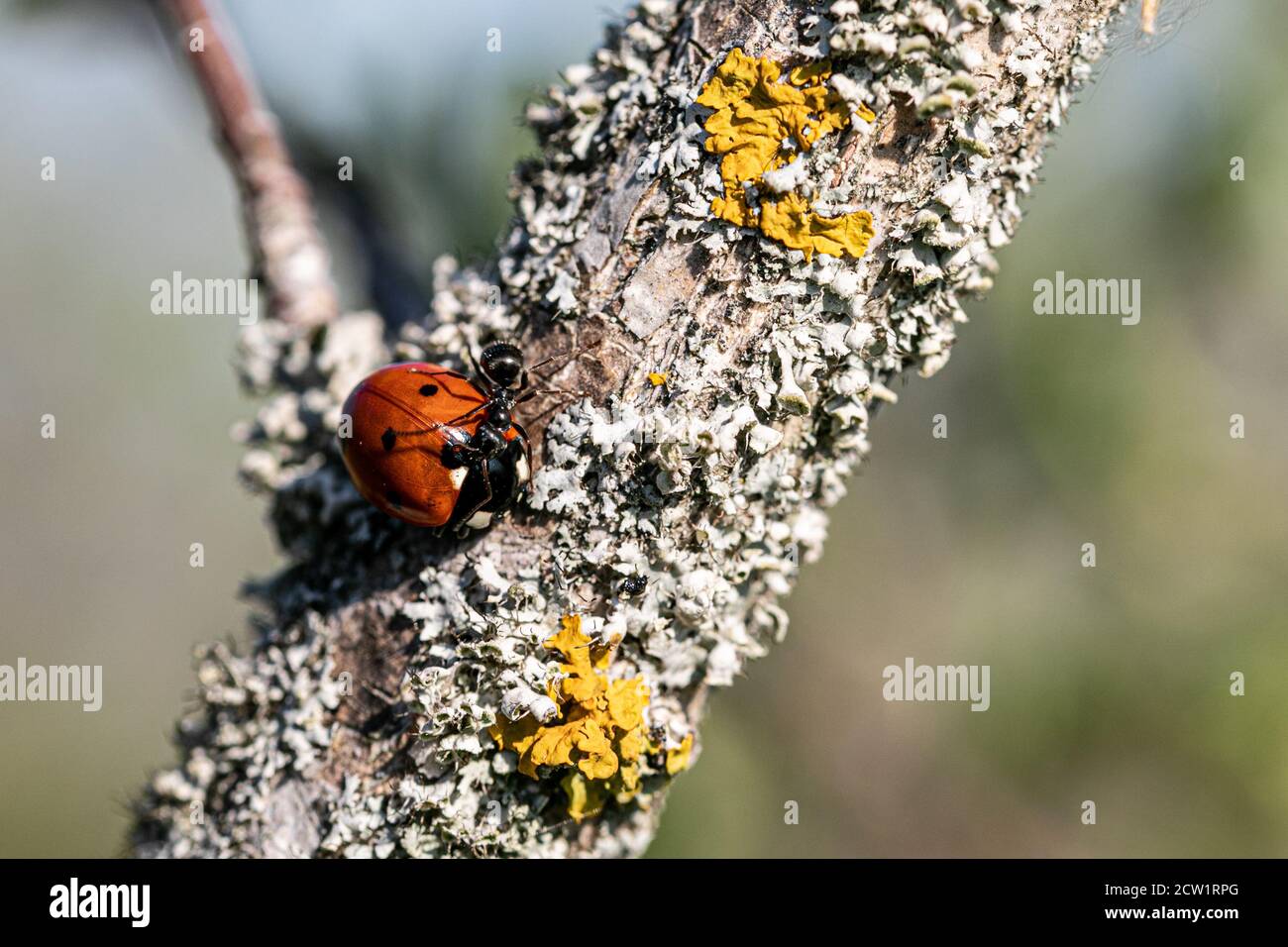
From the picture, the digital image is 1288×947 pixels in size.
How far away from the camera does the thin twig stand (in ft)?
7.65

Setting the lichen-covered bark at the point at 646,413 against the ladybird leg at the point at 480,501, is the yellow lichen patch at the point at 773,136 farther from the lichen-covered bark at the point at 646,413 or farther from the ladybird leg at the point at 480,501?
the ladybird leg at the point at 480,501

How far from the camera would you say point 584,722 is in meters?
1.38

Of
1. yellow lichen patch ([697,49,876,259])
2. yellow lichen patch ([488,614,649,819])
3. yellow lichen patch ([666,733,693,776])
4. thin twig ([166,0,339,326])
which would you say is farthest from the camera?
thin twig ([166,0,339,326])

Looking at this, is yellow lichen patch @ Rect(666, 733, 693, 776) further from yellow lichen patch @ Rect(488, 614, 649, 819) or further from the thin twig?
the thin twig

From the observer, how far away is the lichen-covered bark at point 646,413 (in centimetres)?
125

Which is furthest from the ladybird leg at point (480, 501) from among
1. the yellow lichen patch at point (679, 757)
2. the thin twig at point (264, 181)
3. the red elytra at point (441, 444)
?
the thin twig at point (264, 181)

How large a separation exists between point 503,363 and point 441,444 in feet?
0.68

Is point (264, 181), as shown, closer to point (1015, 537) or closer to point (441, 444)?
point (441, 444)

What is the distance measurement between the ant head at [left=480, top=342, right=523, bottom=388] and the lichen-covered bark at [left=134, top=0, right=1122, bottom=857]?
2.0 inches

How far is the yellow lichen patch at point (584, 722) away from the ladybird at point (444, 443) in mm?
278

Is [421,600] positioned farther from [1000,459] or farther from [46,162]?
[46,162]

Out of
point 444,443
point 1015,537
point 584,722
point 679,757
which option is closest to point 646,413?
point 444,443

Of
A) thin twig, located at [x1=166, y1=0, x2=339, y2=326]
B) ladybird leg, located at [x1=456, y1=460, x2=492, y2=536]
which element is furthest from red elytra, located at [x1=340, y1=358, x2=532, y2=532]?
thin twig, located at [x1=166, y1=0, x2=339, y2=326]

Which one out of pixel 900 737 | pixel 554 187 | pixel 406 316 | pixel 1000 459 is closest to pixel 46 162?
pixel 406 316
